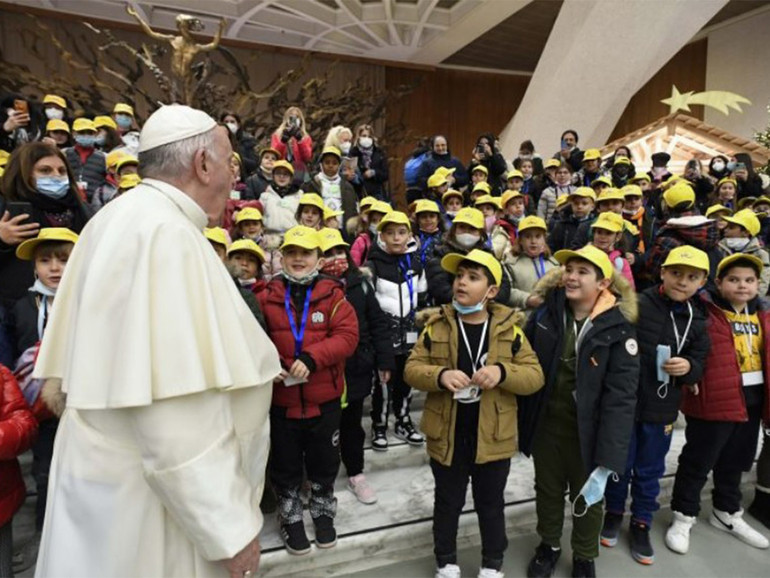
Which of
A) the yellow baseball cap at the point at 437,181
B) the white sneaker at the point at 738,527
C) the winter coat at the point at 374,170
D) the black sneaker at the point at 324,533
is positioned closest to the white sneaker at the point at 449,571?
the black sneaker at the point at 324,533

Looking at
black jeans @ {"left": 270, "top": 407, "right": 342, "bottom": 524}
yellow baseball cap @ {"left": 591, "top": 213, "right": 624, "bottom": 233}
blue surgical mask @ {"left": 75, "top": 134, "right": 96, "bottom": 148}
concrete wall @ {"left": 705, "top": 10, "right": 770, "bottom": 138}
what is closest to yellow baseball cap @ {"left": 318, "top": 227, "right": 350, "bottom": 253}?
black jeans @ {"left": 270, "top": 407, "right": 342, "bottom": 524}

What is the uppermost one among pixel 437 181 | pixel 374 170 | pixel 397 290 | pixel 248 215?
pixel 374 170

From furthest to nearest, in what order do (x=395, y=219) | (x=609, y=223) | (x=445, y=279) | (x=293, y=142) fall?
1. (x=293, y=142)
2. (x=609, y=223)
3. (x=445, y=279)
4. (x=395, y=219)

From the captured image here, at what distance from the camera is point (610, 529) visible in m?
3.14

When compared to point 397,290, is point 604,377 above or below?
below

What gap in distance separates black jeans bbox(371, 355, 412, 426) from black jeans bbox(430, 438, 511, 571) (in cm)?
117

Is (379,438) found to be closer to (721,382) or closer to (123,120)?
(721,382)

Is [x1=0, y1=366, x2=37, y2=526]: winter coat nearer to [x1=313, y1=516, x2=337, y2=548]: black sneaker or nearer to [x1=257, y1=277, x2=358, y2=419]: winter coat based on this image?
[x1=257, y1=277, x2=358, y2=419]: winter coat

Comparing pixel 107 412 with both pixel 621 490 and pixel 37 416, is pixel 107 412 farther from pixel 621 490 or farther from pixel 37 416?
pixel 621 490

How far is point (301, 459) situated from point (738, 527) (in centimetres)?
292

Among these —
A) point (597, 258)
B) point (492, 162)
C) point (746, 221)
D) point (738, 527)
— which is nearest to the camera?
point (597, 258)

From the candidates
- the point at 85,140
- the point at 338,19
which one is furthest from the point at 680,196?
the point at 338,19

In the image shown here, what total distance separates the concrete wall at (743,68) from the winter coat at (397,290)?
15541 millimetres

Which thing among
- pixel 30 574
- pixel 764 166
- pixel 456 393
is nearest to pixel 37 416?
pixel 30 574
